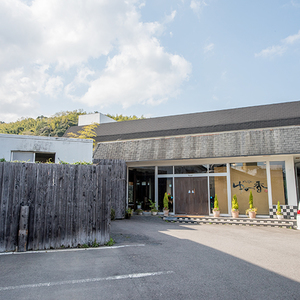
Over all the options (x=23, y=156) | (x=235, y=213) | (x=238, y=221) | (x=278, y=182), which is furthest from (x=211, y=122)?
(x=23, y=156)

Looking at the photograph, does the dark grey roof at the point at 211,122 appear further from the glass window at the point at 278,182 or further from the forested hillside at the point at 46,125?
the forested hillside at the point at 46,125

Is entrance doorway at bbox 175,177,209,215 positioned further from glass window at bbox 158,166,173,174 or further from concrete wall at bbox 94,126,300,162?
concrete wall at bbox 94,126,300,162

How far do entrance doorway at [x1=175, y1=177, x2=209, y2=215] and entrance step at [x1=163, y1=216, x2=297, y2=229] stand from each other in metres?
1.20

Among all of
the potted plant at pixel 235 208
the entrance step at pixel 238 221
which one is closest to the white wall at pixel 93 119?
A: the entrance step at pixel 238 221

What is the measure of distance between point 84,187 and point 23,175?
1.50m

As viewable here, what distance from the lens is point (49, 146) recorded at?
1096cm

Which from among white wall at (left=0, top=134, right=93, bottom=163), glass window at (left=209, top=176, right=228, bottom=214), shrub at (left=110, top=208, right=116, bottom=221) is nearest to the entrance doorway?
glass window at (left=209, top=176, right=228, bottom=214)

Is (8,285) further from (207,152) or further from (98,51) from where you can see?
(207,152)

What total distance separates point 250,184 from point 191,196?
317 centimetres

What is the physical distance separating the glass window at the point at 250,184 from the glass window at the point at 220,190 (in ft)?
1.39

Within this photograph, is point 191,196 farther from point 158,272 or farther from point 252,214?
point 158,272

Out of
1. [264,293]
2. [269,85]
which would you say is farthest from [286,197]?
[264,293]

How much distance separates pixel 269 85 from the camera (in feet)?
44.5

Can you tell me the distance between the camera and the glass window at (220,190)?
12953mm
